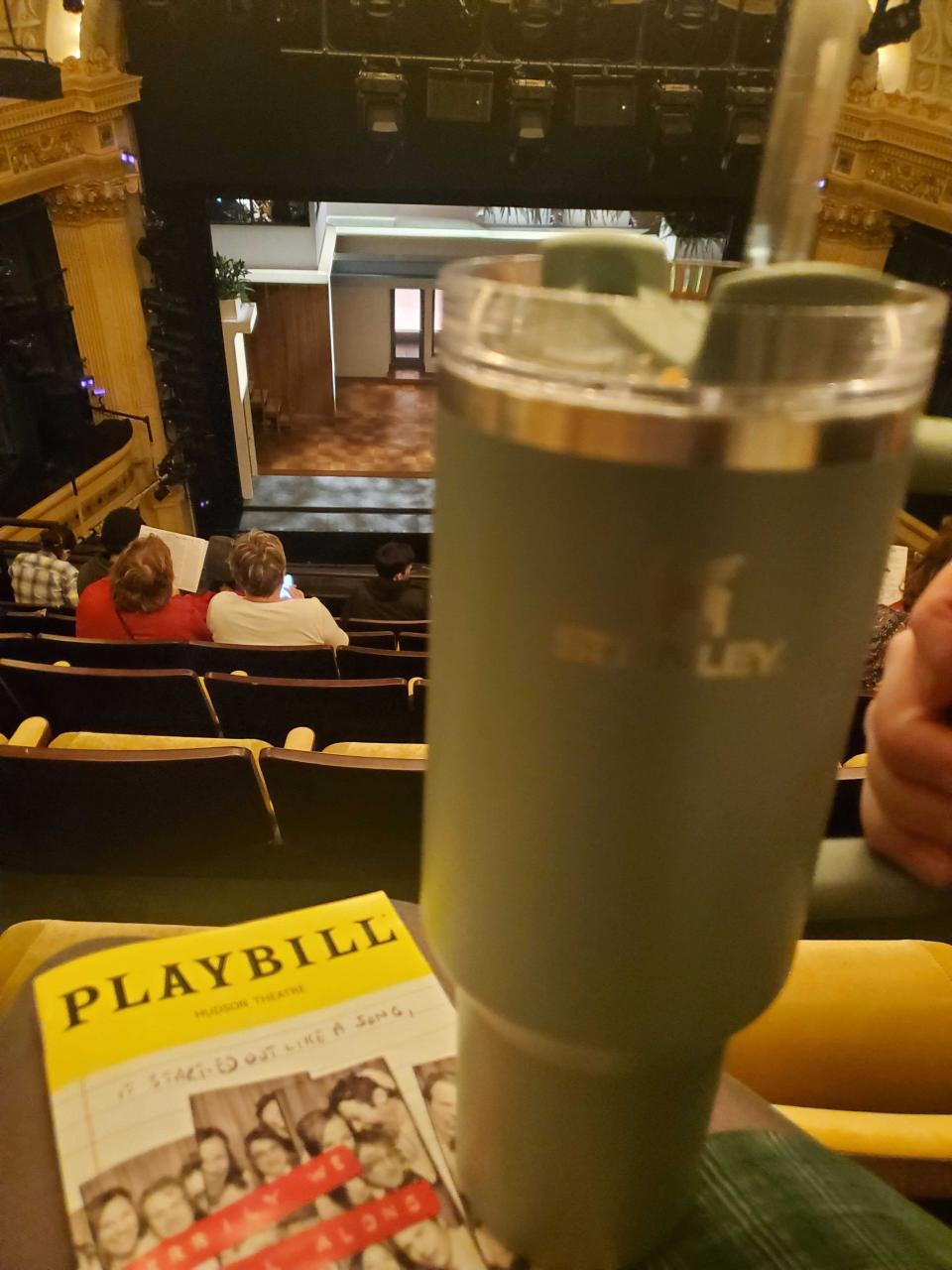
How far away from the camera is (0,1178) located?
0.49 meters

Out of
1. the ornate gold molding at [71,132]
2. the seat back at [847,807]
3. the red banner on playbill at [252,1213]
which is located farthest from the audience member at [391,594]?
the ornate gold molding at [71,132]

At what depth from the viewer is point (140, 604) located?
2.90m

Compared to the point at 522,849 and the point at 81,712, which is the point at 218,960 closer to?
the point at 522,849

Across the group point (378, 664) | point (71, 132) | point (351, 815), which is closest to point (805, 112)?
point (351, 815)

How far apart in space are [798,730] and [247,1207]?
1.26 ft

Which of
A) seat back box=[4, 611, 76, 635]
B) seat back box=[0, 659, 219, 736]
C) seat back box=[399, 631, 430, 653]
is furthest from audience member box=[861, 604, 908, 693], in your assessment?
seat back box=[4, 611, 76, 635]

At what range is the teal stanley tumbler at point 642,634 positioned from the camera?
260 mm

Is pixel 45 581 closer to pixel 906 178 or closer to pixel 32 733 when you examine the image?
pixel 32 733

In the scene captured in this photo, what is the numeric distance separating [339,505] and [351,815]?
6345 mm

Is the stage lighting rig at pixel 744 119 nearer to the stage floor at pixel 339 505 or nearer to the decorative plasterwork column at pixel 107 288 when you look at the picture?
the stage floor at pixel 339 505

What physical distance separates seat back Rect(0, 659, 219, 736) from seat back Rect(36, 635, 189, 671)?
0.86 feet

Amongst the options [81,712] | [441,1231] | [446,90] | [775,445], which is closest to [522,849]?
[775,445]

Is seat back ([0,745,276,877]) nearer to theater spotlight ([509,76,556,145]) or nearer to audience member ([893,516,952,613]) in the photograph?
audience member ([893,516,952,613])

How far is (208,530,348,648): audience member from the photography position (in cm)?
288
